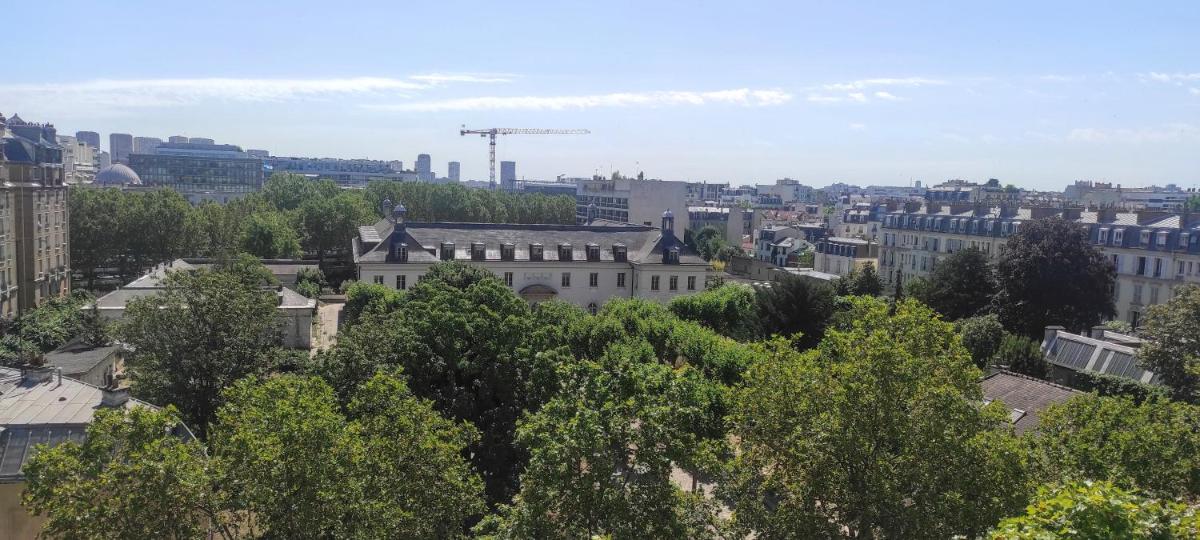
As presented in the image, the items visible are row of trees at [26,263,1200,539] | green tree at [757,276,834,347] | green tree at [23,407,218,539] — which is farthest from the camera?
green tree at [757,276,834,347]

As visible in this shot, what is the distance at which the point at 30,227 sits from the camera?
56.3 metres

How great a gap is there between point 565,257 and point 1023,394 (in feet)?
120

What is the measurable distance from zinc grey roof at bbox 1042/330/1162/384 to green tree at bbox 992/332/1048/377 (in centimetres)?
48

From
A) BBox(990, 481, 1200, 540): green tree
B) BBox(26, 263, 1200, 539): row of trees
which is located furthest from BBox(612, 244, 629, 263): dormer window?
BBox(990, 481, 1200, 540): green tree

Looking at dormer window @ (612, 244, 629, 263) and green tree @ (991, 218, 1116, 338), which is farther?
dormer window @ (612, 244, 629, 263)

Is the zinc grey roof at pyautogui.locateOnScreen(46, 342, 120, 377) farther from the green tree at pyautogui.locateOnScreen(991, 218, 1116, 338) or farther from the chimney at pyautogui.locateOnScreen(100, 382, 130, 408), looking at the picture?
the green tree at pyautogui.locateOnScreen(991, 218, 1116, 338)

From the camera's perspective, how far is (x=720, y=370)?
3803 cm

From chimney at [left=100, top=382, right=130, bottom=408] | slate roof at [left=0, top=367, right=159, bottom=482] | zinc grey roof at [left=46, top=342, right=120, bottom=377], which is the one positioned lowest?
zinc grey roof at [left=46, top=342, right=120, bottom=377]

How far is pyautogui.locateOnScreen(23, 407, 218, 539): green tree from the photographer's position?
13.4m

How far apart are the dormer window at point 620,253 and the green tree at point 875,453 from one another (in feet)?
149

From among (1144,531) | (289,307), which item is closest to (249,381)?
(1144,531)

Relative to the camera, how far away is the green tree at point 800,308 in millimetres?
49125

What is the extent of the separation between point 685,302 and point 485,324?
96.9ft

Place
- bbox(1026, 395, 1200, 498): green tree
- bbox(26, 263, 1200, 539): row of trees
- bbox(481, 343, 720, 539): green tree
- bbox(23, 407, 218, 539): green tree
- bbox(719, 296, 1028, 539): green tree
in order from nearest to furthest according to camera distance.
Result: bbox(23, 407, 218, 539): green tree, bbox(26, 263, 1200, 539): row of trees, bbox(481, 343, 720, 539): green tree, bbox(719, 296, 1028, 539): green tree, bbox(1026, 395, 1200, 498): green tree
